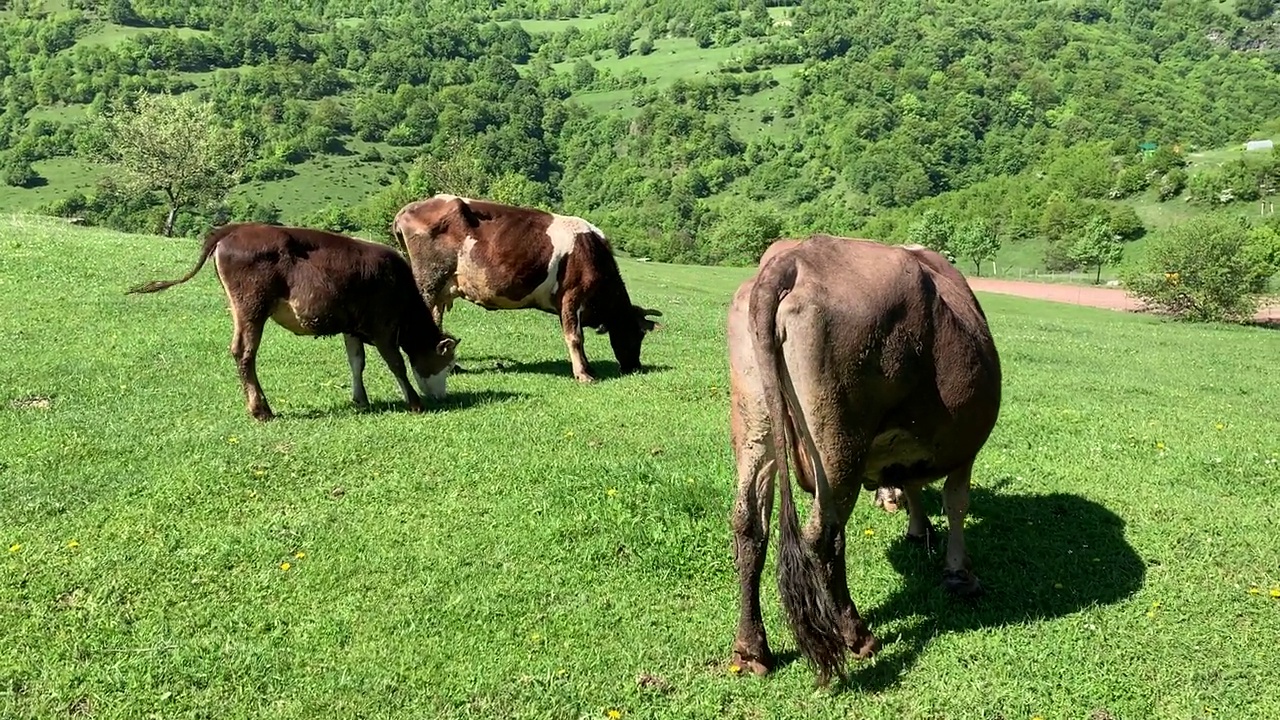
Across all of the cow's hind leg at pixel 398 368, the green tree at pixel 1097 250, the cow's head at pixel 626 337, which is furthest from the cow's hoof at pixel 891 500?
the green tree at pixel 1097 250

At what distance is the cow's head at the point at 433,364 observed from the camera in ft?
37.6

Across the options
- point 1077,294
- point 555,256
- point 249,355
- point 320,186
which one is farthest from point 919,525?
point 320,186

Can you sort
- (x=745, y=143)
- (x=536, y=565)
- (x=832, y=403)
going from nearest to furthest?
(x=832, y=403), (x=536, y=565), (x=745, y=143)

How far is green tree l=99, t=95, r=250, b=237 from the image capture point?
49.5 metres

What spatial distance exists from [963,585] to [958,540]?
33 cm

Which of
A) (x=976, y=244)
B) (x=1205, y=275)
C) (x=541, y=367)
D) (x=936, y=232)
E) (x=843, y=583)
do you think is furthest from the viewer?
(x=936, y=232)

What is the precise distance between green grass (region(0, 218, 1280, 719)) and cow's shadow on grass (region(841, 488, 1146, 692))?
3cm

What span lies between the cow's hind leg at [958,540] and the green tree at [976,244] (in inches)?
3466

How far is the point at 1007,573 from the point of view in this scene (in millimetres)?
6605

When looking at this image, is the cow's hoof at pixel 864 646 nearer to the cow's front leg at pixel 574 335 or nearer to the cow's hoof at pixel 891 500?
the cow's hoof at pixel 891 500

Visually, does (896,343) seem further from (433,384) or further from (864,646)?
(433,384)

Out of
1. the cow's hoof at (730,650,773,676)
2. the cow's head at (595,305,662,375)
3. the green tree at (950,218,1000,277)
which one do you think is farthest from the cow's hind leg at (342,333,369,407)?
the green tree at (950,218,1000,277)

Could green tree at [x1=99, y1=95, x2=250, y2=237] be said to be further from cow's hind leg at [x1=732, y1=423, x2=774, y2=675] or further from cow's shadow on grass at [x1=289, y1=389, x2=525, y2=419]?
cow's hind leg at [x1=732, y1=423, x2=774, y2=675]

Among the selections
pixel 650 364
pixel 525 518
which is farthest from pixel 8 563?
pixel 650 364
